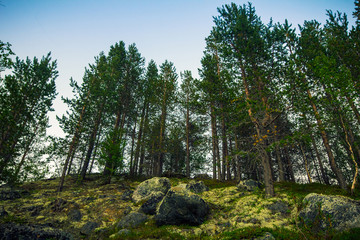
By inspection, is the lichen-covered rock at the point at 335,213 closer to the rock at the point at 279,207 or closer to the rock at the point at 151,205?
the rock at the point at 279,207

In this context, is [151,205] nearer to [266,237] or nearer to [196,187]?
[196,187]

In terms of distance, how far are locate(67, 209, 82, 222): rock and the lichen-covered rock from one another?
11.7m

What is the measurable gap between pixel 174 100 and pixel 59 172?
21.4 meters

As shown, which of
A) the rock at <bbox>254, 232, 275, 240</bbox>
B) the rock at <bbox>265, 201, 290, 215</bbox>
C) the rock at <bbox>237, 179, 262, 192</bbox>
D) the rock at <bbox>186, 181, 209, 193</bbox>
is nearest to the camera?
the rock at <bbox>254, 232, 275, 240</bbox>

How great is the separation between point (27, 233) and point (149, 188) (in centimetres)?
770

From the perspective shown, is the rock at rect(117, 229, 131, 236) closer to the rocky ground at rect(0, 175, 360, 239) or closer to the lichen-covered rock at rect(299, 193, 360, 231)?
the rocky ground at rect(0, 175, 360, 239)

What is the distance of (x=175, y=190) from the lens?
9.34m

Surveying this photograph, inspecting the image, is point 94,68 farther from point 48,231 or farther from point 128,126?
point 48,231

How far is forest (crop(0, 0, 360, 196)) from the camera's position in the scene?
446 inches

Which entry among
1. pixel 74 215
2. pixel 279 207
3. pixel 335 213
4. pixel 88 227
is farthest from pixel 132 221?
pixel 335 213

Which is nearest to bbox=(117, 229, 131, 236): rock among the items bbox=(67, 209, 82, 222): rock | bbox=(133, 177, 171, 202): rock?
bbox=(67, 209, 82, 222): rock

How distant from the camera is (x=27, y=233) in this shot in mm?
6316

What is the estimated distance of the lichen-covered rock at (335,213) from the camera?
5.71 m

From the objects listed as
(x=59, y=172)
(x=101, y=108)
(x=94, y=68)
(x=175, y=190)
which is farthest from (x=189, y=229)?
(x=59, y=172)
